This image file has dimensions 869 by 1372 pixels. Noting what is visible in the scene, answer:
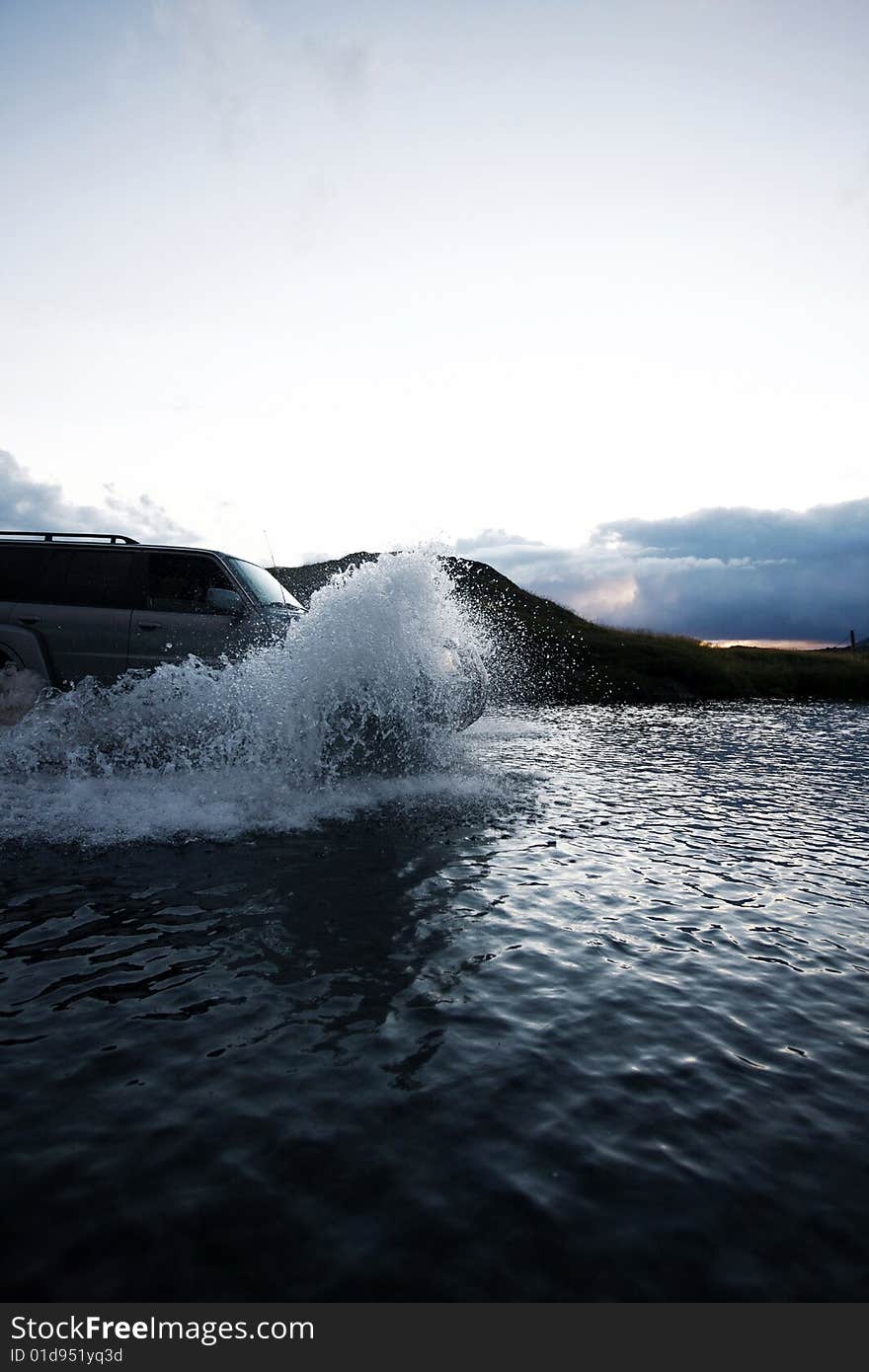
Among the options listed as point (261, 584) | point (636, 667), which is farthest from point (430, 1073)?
point (636, 667)

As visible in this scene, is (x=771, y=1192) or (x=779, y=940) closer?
(x=771, y=1192)

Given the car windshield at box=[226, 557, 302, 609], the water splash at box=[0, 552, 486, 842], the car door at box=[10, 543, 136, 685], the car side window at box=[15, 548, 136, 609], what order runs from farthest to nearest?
1. the car windshield at box=[226, 557, 302, 609]
2. the car side window at box=[15, 548, 136, 609]
3. the car door at box=[10, 543, 136, 685]
4. the water splash at box=[0, 552, 486, 842]

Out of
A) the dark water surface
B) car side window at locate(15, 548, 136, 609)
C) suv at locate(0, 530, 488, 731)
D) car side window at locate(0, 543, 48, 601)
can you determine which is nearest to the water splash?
suv at locate(0, 530, 488, 731)

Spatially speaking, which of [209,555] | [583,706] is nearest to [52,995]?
[209,555]

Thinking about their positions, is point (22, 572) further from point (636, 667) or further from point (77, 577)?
point (636, 667)

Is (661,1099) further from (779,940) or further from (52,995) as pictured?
(52,995)

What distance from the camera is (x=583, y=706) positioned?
96.7 feet

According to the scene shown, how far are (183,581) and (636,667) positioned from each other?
28.9 metres

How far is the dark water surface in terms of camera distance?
2.92 m

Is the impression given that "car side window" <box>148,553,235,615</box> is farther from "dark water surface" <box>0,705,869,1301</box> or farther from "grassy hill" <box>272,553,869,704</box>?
"grassy hill" <box>272,553,869,704</box>

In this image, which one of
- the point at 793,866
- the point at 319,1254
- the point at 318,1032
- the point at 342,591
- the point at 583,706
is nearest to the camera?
the point at 319,1254

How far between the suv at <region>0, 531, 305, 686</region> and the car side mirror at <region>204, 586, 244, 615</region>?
12 mm

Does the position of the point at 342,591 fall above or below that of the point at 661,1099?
above

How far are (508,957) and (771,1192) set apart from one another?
240 centimetres
